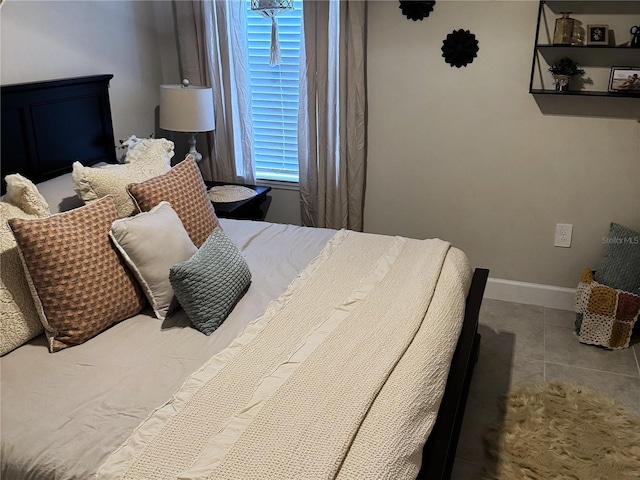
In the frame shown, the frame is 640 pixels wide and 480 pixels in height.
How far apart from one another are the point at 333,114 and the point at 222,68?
29.8 inches

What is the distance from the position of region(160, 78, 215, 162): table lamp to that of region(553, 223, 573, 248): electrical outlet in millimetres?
2076

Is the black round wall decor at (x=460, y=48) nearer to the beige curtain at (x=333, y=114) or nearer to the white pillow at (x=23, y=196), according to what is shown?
the beige curtain at (x=333, y=114)

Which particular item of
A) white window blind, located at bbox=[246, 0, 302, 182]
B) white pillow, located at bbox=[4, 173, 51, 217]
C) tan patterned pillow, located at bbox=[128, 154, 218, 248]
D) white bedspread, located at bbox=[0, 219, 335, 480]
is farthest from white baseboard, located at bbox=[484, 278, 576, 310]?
white pillow, located at bbox=[4, 173, 51, 217]

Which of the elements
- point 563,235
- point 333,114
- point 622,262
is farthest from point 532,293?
point 333,114

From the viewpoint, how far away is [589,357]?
301cm

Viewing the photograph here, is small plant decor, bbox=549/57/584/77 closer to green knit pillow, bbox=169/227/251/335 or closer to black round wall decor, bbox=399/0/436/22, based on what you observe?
black round wall decor, bbox=399/0/436/22

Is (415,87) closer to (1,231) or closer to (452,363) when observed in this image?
(452,363)

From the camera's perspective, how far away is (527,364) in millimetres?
2955

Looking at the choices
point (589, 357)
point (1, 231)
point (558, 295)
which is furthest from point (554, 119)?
point (1, 231)

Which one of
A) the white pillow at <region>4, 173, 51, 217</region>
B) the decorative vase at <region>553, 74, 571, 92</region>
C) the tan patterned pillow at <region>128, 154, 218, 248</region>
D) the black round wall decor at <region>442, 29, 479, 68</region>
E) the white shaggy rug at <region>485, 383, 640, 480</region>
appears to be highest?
the black round wall decor at <region>442, 29, 479, 68</region>

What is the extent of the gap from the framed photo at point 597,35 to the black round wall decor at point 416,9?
2.63 feet

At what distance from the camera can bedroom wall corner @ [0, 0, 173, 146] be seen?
2660 millimetres

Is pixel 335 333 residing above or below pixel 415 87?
below

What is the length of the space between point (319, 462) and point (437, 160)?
93.7 inches
